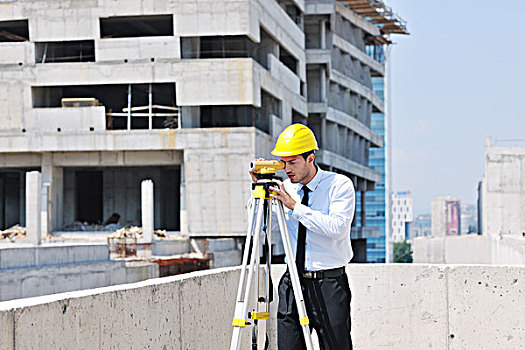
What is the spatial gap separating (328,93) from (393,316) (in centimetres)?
4962

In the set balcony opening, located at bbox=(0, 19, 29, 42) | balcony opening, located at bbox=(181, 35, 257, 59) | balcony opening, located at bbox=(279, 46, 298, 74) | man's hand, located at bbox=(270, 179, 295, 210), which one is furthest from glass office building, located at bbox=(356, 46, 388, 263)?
man's hand, located at bbox=(270, 179, 295, 210)

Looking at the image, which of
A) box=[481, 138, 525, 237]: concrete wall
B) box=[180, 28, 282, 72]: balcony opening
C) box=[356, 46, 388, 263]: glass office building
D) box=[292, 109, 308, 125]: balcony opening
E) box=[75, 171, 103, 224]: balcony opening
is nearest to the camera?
box=[180, 28, 282, 72]: balcony opening

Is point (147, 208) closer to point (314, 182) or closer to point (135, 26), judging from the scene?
point (135, 26)

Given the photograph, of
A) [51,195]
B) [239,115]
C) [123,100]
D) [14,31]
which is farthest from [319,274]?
[123,100]

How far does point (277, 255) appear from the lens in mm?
43719

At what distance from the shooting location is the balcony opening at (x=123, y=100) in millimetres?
39625

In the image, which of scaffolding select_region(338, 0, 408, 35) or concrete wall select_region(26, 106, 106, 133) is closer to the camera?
concrete wall select_region(26, 106, 106, 133)

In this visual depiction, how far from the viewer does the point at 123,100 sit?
48.8 meters

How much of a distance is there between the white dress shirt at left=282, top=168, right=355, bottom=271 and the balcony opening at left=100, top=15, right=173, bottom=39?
36.0 meters

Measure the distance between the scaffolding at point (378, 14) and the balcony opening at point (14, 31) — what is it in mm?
24419

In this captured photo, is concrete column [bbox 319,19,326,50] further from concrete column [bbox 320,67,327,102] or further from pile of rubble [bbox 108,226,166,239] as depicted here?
pile of rubble [bbox 108,226,166,239]

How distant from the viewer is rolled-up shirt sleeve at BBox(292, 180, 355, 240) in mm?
5414

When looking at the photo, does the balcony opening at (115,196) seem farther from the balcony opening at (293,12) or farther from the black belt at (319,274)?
the black belt at (319,274)

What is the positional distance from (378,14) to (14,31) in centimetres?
3062
